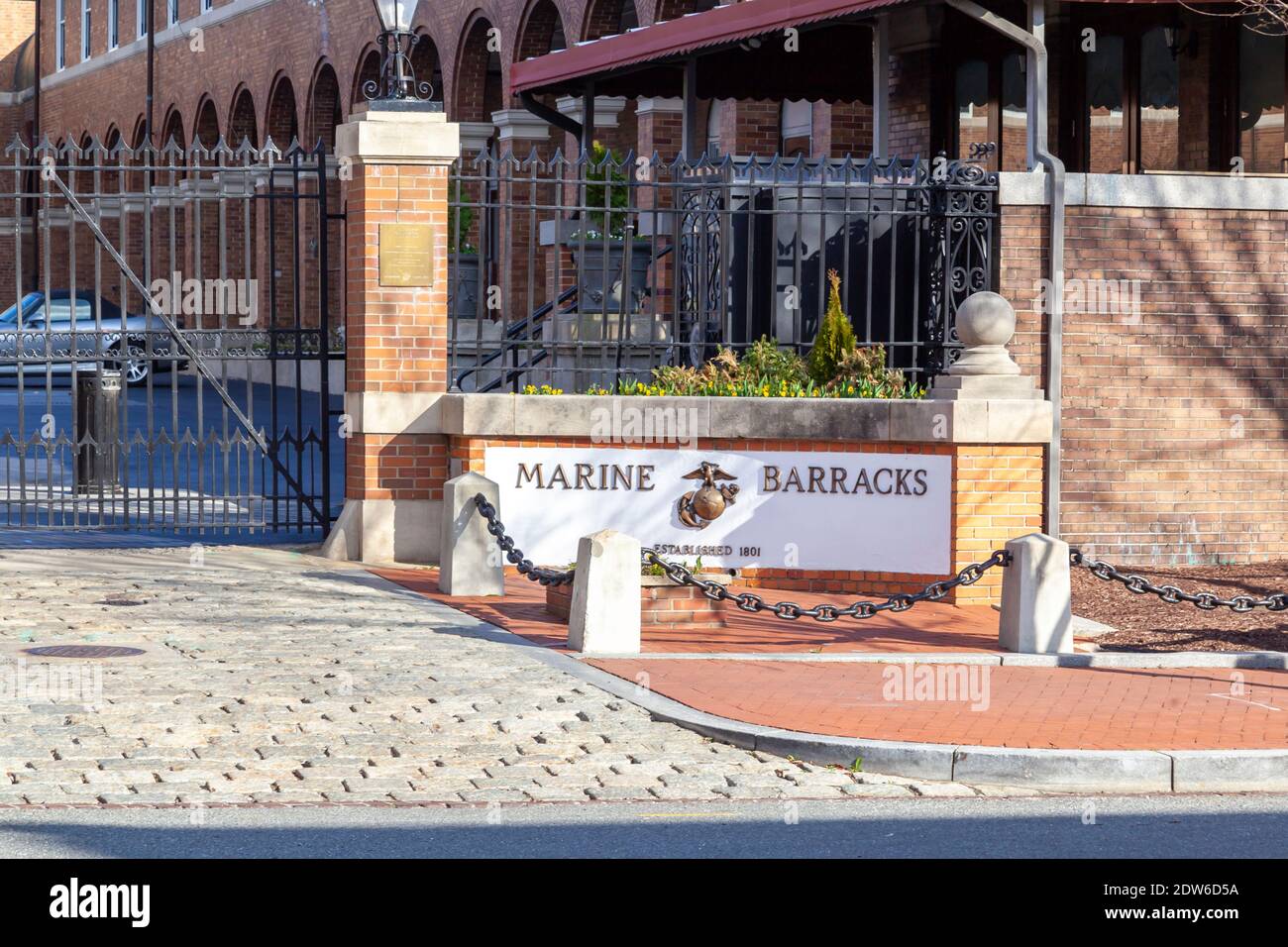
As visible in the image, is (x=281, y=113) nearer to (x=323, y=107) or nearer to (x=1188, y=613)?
(x=323, y=107)

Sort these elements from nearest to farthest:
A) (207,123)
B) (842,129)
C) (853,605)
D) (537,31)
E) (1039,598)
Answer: (1039,598)
(853,605)
(842,129)
(537,31)
(207,123)

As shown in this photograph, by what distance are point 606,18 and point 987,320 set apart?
A: 1464 centimetres

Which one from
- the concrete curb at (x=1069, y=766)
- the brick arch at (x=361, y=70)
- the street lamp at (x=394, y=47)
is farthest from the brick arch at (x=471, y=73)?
the concrete curb at (x=1069, y=766)

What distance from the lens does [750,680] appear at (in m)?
9.38

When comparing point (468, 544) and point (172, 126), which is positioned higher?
point (172, 126)

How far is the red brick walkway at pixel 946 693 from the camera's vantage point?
322 inches

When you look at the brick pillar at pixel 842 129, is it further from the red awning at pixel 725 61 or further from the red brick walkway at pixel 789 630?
the red brick walkway at pixel 789 630

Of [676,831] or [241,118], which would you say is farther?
[241,118]

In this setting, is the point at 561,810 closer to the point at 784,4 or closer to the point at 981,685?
the point at 981,685

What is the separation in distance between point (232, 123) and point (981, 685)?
3389 centimetres

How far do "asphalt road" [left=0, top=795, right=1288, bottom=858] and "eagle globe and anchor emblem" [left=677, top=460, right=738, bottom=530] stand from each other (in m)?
5.32

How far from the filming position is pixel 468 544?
11875 mm

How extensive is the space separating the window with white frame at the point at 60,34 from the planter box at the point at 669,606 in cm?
4543

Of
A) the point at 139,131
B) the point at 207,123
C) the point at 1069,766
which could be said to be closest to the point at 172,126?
the point at 139,131
